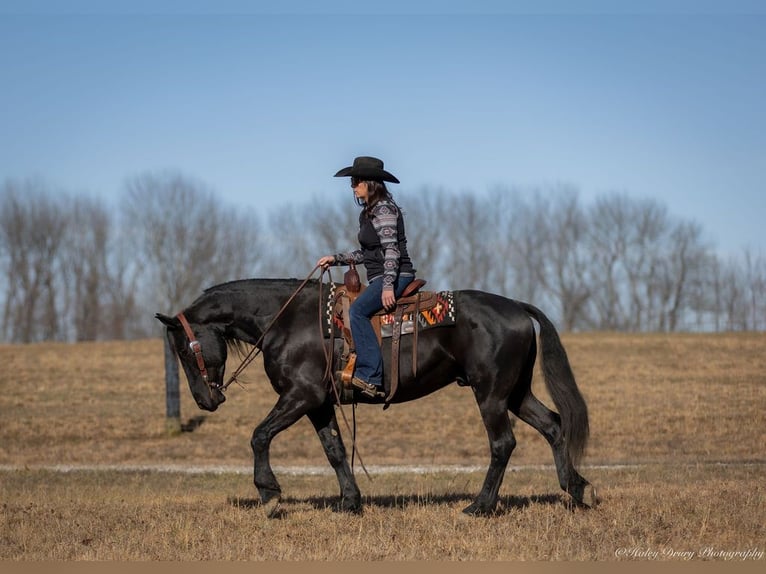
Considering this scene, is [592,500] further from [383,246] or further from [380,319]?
[383,246]

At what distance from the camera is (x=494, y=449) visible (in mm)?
10133

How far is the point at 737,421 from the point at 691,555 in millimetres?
15510

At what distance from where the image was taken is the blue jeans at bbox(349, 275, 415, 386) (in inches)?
400

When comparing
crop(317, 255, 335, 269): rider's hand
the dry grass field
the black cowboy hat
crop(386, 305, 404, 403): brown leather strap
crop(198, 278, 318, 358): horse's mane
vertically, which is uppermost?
the black cowboy hat

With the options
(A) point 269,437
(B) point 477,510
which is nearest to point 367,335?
(A) point 269,437

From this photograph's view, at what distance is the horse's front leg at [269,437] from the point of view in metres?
10.1

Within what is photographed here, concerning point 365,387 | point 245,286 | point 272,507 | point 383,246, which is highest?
point 383,246

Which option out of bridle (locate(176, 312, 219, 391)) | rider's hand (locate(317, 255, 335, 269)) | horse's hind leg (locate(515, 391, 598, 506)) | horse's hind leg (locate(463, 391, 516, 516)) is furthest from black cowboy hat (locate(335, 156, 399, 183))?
horse's hind leg (locate(515, 391, 598, 506))

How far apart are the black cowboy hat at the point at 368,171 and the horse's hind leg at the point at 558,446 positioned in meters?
2.79

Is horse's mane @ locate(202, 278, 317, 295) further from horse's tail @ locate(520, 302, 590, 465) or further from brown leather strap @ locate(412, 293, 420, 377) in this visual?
horse's tail @ locate(520, 302, 590, 465)

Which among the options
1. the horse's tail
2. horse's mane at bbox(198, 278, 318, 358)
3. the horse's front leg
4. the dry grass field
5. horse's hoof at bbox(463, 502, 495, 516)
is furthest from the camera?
horse's mane at bbox(198, 278, 318, 358)

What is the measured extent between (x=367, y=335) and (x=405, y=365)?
0.51 metres

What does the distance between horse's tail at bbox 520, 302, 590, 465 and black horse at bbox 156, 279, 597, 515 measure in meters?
0.01

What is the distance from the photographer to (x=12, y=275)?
6788 centimetres
